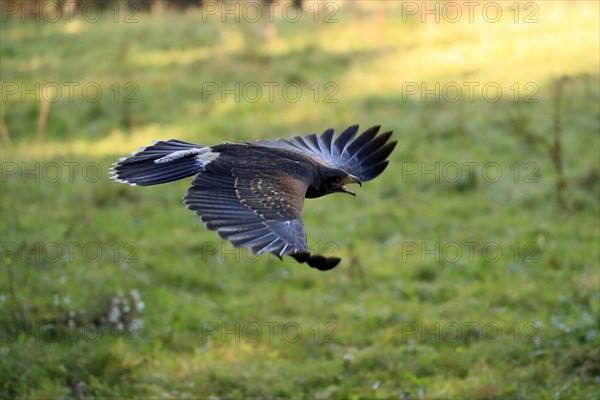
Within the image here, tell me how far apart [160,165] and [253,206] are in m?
0.87

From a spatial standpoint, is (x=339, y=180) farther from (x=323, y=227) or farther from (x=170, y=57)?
(x=170, y=57)

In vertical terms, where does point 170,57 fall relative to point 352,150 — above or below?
above

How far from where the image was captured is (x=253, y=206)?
15.9 feet

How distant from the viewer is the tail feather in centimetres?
522

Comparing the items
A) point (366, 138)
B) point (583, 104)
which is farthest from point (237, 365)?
point (583, 104)

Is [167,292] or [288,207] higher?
[288,207]

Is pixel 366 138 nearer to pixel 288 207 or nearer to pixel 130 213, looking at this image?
pixel 288 207

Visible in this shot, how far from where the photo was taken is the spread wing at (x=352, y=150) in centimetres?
619

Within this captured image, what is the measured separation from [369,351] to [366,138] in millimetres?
1748

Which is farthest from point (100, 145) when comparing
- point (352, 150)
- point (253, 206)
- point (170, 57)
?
point (253, 206)

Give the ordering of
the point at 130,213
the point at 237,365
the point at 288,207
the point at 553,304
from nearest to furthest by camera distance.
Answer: the point at 288,207, the point at 237,365, the point at 553,304, the point at 130,213

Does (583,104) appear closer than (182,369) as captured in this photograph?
No

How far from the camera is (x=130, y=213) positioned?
9.90 meters

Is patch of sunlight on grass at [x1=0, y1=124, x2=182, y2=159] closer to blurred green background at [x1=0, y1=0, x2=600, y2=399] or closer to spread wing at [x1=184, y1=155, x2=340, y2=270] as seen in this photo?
blurred green background at [x1=0, y1=0, x2=600, y2=399]
